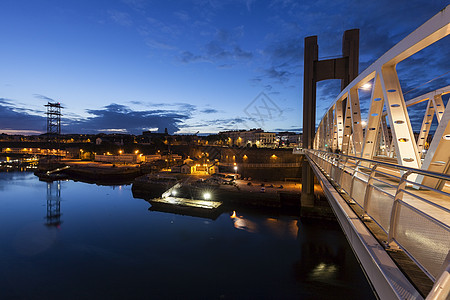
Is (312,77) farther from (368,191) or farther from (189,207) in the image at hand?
(368,191)

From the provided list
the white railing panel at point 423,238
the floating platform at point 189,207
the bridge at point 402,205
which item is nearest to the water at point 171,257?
the floating platform at point 189,207

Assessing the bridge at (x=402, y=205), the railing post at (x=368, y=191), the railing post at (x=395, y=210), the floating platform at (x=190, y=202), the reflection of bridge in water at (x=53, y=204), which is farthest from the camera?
the floating platform at (x=190, y=202)

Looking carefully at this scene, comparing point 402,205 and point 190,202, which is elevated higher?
point 402,205

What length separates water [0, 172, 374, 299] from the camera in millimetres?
13547

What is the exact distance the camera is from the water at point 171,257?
13.5m

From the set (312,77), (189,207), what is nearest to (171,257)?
(189,207)

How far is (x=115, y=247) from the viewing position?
1870 centimetres

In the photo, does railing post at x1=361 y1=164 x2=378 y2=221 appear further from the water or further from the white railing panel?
the water

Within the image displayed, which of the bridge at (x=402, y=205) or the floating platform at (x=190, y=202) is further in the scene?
the floating platform at (x=190, y=202)

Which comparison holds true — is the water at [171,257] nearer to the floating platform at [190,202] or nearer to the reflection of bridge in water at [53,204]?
the reflection of bridge in water at [53,204]

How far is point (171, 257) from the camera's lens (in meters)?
17.2

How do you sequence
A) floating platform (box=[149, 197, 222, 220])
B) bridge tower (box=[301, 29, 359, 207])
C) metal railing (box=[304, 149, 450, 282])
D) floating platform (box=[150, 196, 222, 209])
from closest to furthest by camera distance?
1. metal railing (box=[304, 149, 450, 282])
2. bridge tower (box=[301, 29, 359, 207])
3. floating platform (box=[149, 197, 222, 220])
4. floating platform (box=[150, 196, 222, 209])

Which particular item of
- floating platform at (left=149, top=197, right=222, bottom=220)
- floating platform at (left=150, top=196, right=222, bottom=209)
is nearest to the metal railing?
floating platform at (left=149, top=197, right=222, bottom=220)

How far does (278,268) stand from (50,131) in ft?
304
